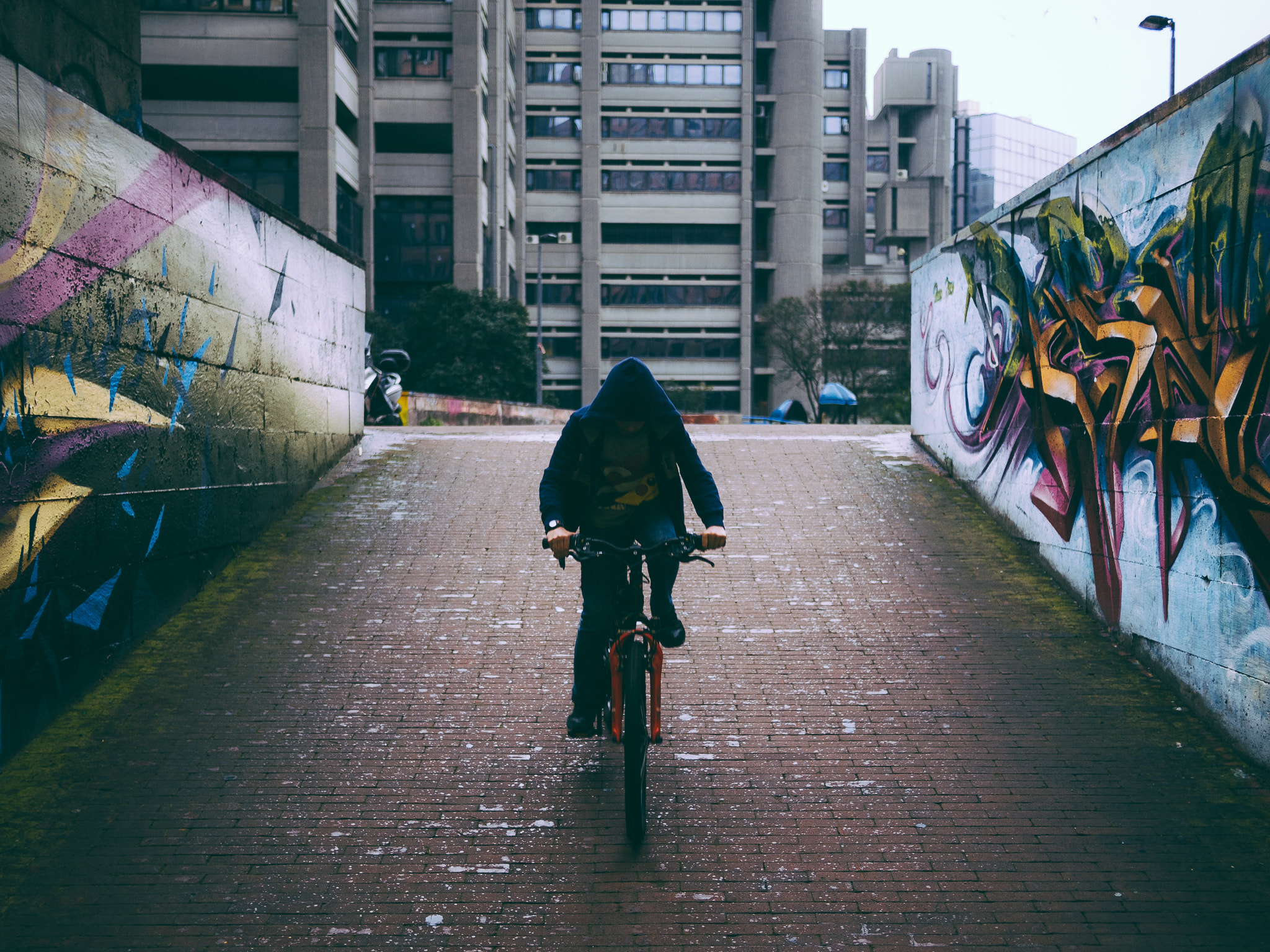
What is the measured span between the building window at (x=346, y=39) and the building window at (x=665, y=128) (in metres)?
19.9

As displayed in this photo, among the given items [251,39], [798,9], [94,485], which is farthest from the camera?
[798,9]

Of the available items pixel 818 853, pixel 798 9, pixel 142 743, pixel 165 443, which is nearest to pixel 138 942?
pixel 142 743

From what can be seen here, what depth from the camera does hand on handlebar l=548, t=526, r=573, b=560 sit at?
3.88m

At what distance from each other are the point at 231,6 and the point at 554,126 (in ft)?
79.4

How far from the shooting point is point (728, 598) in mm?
6375

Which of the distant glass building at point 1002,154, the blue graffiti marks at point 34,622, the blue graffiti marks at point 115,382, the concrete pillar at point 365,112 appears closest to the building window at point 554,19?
the concrete pillar at point 365,112

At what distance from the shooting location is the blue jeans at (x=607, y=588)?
417 cm

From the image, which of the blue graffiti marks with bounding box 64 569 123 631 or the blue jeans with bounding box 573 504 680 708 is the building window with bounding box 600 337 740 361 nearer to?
Result: the blue graffiti marks with bounding box 64 569 123 631

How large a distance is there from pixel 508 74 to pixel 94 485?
56158mm

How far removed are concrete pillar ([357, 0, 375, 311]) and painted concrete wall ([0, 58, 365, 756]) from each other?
40619mm

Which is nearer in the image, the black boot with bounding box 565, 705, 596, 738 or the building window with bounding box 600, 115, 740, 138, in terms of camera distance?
the black boot with bounding box 565, 705, 596, 738

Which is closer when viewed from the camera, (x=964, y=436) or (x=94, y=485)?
(x=94, y=485)

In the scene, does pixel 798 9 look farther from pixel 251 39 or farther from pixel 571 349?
pixel 251 39

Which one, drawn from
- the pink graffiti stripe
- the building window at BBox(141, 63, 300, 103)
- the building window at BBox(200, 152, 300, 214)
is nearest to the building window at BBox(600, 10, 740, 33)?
the building window at BBox(141, 63, 300, 103)
